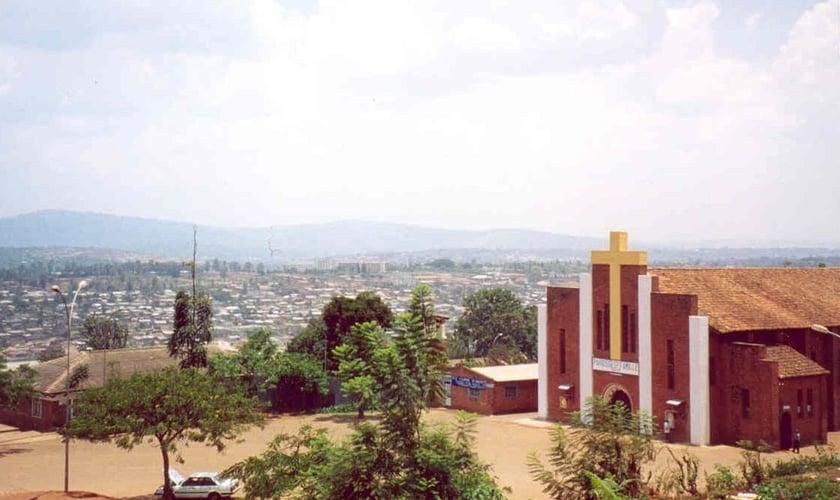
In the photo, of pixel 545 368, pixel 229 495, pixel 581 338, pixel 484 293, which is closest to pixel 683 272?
pixel 581 338

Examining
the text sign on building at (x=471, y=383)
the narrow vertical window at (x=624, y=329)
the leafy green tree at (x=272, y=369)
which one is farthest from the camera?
the leafy green tree at (x=272, y=369)

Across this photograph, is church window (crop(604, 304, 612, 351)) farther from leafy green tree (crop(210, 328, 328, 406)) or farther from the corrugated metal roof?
leafy green tree (crop(210, 328, 328, 406))

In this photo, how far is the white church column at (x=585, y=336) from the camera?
4388cm

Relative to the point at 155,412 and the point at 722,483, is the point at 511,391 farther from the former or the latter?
the point at 155,412

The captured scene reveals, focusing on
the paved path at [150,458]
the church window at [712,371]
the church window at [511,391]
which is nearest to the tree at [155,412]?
the paved path at [150,458]

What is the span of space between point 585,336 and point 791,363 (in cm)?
970

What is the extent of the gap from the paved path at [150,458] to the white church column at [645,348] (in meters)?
3.24

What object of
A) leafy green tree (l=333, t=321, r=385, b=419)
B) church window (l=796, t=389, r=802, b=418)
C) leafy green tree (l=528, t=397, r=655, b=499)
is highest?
leafy green tree (l=333, t=321, r=385, b=419)

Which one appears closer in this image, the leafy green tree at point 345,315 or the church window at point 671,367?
the church window at point 671,367

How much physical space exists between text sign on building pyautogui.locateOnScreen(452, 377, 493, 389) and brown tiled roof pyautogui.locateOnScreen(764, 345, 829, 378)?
→ 16.5 metres

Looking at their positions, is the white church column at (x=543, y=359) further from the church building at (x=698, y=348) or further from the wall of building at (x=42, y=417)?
the wall of building at (x=42, y=417)

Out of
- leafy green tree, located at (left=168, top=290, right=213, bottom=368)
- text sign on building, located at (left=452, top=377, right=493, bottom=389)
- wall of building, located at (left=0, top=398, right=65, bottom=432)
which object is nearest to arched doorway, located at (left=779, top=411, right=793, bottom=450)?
text sign on building, located at (left=452, top=377, right=493, bottom=389)

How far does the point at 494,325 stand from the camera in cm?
9100

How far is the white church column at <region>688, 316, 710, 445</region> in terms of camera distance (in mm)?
38438
